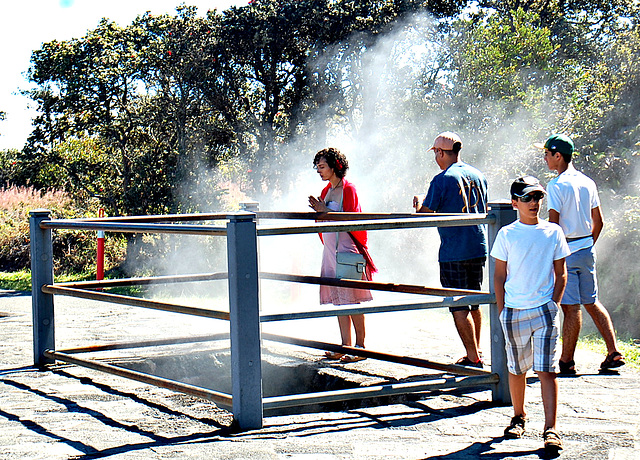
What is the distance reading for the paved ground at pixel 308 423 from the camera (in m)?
3.73

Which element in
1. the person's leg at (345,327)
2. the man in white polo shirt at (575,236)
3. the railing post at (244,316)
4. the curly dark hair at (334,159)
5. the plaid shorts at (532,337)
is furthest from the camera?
the curly dark hair at (334,159)

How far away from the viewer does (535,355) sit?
13.0ft

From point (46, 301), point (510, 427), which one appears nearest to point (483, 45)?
point (46, 301)

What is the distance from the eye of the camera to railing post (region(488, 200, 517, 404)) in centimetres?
459

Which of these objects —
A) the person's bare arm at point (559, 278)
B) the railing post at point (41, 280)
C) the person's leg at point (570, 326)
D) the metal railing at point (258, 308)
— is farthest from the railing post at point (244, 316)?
the person's leg at point (570, 326)

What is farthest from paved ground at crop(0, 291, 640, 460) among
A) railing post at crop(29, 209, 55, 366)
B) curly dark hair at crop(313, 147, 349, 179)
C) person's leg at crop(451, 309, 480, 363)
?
curly dark hair at crop(313, 147, 349, 179)

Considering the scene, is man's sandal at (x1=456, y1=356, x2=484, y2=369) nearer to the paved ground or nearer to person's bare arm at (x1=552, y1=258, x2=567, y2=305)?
the paved ground

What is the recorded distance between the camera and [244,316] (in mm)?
4051

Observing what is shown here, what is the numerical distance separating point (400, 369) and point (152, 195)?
10.9 meters

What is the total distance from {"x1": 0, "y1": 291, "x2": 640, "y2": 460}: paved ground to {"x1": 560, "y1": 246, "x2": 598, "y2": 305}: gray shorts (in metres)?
0.52

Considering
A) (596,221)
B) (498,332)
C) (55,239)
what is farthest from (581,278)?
(55,239)

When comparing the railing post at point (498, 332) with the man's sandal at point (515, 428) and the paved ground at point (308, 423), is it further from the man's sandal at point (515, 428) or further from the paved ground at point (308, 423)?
the man's sandal at point (515, 428)

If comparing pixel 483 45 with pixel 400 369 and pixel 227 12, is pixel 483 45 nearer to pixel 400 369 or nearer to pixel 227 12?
pixel 227 12

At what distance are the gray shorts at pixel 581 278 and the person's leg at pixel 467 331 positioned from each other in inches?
31.0
